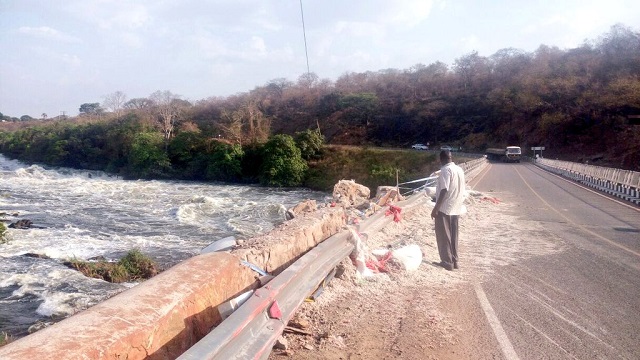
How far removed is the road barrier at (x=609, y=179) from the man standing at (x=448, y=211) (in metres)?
15.7

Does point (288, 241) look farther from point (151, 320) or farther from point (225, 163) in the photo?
point (225, 163)

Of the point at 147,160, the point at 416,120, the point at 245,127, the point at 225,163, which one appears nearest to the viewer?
the point at 225,163

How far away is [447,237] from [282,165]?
47.6m

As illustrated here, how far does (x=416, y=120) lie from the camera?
8594 cm

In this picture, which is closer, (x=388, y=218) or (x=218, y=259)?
(x=218, y=259)

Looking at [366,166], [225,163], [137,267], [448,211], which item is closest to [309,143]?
[366,166]

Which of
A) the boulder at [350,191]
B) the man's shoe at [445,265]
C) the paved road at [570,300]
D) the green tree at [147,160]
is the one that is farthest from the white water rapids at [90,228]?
the green tree at [147,160]

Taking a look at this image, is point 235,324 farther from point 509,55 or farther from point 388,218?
point 509,55

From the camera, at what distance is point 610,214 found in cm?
1521

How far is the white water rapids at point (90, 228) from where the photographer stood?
532 inches

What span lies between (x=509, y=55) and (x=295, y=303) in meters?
106

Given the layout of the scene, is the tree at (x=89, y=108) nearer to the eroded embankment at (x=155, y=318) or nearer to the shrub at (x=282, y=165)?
the shrub at (x=282, y=165)

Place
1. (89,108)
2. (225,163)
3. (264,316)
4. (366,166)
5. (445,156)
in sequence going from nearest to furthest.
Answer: (264,316)
(445,156)
(366,166)
(225,163)
(89,108)

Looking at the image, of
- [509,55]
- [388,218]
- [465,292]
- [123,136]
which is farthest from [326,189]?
[509,55]
